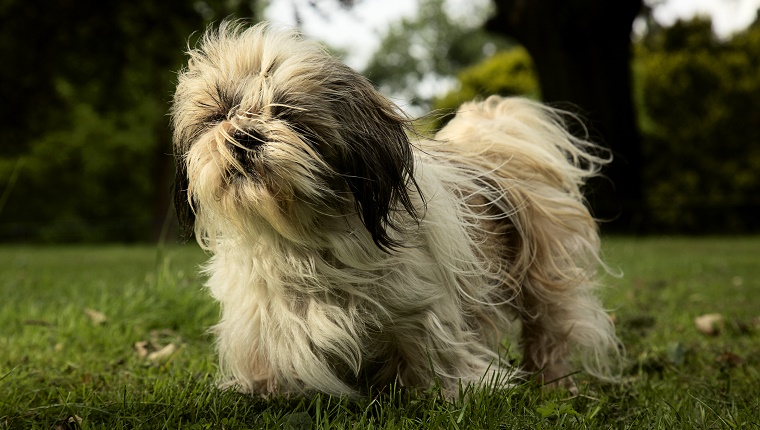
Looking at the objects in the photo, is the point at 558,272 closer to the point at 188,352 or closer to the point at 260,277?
the point at 260,277

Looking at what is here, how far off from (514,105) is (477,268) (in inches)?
46.0

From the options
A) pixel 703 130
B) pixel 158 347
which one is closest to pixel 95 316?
pixel 158 347

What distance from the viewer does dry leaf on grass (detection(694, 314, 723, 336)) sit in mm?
4551

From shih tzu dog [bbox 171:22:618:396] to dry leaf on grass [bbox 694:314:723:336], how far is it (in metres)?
1.82

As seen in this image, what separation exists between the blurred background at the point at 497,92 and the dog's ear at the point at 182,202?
2.06ft

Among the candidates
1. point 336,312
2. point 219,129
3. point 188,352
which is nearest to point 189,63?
point 219,129

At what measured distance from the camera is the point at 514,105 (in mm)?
3820

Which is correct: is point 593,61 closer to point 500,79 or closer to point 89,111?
point 500,79

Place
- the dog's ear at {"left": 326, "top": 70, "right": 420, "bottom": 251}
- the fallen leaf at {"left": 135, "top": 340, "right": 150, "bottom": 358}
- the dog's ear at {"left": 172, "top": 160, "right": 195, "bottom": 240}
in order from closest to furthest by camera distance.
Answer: the dog's ear at {"left": 326, "top": 70, "right": 420, "bottom": 251}
the dog's ear at {"left": 172, "top": 160, "right": 195, "bottom": 240}
the fallen leaf at {"left": 135, "top": 340, "right": 150, "bottom": 358}

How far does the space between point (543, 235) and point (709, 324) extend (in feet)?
5.88

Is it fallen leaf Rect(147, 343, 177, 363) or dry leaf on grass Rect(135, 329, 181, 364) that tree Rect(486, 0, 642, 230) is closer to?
dry leaf on grass Rect(135, 329, 181, 364)

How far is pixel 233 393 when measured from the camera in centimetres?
279

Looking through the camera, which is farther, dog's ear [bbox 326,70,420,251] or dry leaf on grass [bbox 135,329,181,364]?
dry leaf on grass [bbox 135,329,181,364]

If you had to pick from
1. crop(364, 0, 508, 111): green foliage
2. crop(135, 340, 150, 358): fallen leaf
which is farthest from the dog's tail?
crop(364, 0, 508, 111): green foliage
